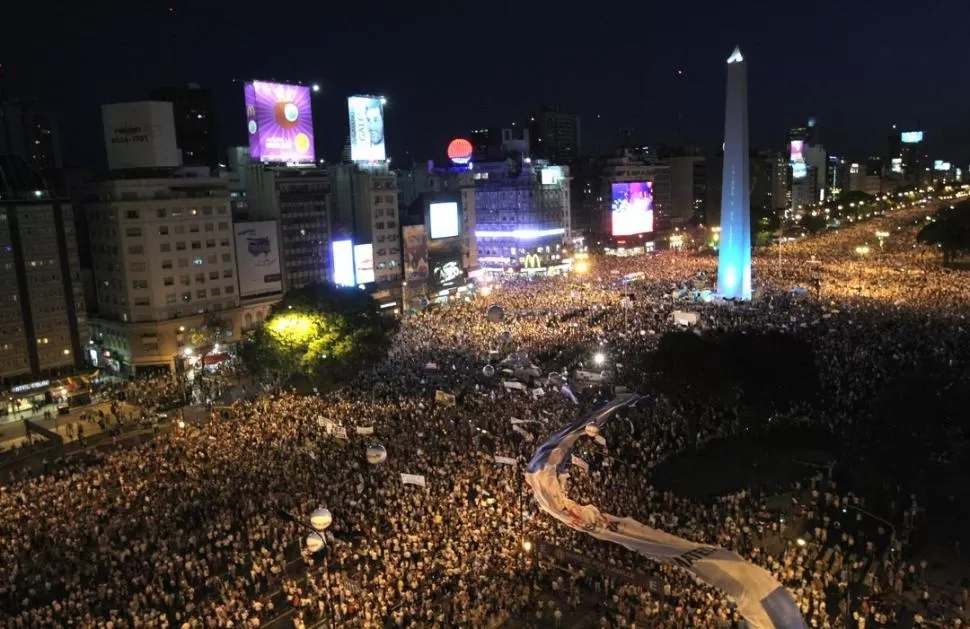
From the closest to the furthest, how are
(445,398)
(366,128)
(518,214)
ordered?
(445,398), (366,128), (518,214)

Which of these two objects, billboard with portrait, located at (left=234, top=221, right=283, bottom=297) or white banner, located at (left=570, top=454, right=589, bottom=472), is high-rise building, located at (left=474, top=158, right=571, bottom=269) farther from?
white banner, located at (left=570, top=454, right=589, bottom=472)

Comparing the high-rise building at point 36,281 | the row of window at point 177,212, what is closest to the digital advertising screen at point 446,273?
the row of window at point 177,212

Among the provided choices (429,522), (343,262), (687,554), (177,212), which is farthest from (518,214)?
(687,554)

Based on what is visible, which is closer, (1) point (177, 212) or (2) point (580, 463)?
(2) point (580, 463)

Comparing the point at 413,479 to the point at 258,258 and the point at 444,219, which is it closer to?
the point at 258,258

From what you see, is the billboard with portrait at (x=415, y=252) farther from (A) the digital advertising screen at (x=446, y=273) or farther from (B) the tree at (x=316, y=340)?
(B) the tree at (x=316, y=340)

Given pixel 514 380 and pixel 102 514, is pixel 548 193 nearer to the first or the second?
pixel 514 380

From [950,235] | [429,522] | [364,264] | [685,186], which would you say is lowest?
[429,522]

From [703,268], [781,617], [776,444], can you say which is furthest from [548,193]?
[781,617]

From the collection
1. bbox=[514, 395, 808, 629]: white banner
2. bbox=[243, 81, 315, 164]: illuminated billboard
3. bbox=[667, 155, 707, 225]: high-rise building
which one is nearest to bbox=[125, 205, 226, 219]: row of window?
bbox=[243, 81, 315, 164]: illuminated billboard
